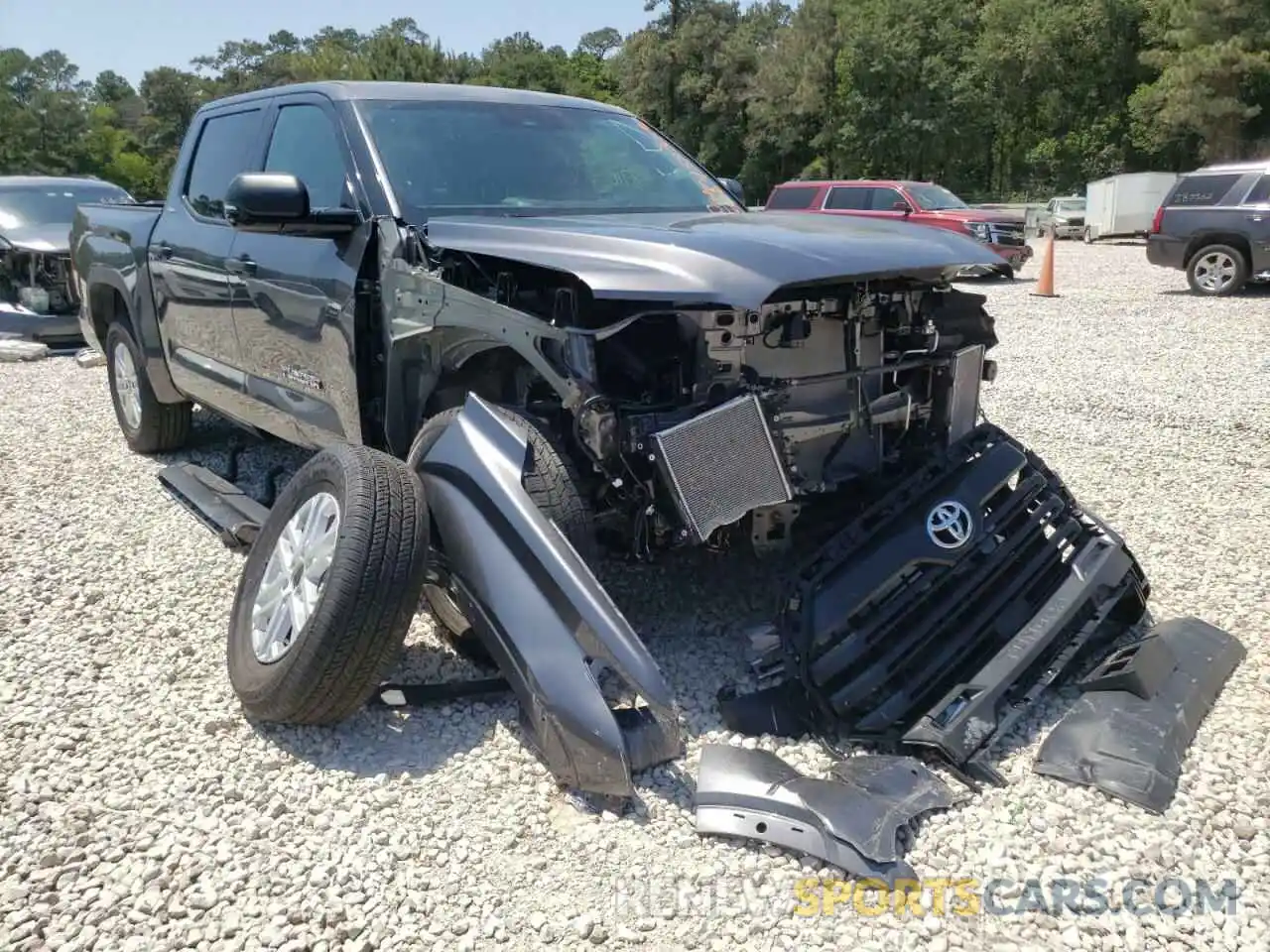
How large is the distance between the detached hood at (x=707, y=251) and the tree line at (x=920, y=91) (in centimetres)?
4095

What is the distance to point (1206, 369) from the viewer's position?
8977 mm

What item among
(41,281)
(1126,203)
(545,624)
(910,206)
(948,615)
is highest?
(910,206)

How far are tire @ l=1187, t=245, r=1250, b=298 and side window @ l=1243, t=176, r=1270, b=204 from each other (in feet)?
2.14

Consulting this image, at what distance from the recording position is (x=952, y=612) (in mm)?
3371

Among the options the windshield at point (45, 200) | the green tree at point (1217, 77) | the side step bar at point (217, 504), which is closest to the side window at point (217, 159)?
the side step bar at point (217, 504)

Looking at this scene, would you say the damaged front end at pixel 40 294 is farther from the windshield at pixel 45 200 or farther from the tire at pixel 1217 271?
the tire at pixel 1217 271

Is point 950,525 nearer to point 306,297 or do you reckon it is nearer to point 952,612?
point 952,612

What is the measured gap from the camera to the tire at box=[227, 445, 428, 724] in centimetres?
297

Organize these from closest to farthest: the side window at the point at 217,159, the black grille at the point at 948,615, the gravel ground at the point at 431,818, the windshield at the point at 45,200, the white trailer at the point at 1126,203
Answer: the gravel ground at the point at 431,818, the black grille at the point at 948,615, the side window at the point at 217,159, the windshield at the point at 45,200, the white trailer at the point at 1126,203

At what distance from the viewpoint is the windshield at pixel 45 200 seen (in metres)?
11.2

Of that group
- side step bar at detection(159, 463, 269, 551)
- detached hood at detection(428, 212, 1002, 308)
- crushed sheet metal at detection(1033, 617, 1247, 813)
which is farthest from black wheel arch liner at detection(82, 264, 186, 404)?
crushed sheet metal at detection(1033, 617, 1247, 813)

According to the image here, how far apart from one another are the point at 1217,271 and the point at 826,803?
14.4 meters

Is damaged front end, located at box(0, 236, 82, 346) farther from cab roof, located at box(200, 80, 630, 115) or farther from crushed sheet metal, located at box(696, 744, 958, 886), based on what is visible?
crushed sheet metal, located at box(696, 744, 958, 886)

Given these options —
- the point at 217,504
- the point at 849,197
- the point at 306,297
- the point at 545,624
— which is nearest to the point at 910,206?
the point at 849,197
